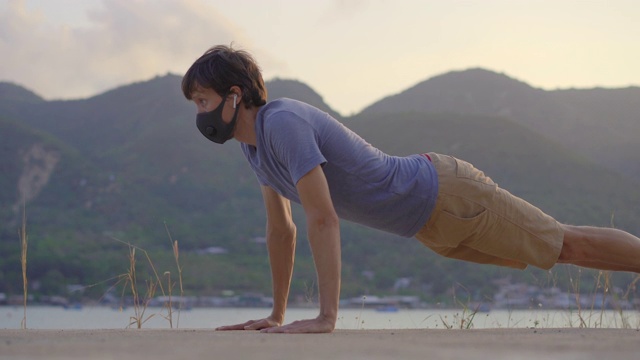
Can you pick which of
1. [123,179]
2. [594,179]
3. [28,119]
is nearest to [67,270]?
[123,179]

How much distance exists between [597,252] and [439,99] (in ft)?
204

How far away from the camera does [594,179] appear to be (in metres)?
46.1

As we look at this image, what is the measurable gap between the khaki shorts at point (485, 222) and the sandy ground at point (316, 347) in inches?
32.0

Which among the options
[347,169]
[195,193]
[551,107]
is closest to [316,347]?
[347,169]

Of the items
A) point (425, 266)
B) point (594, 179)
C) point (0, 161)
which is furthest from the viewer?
point (0, 161)

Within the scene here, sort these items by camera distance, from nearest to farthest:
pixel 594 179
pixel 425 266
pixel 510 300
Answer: pixel 510 300, pixel 425 266, pixel 594 179

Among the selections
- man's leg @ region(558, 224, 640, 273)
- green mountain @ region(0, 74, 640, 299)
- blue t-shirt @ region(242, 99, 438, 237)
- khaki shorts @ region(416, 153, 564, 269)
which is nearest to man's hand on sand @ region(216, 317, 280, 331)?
blue t-shirt @ region(242, 99, 438, 237)

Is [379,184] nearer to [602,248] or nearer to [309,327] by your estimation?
[309,327]

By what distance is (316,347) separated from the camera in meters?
2.29

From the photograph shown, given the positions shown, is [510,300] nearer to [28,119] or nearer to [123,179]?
[123,179]

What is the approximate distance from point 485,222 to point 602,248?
508 mm

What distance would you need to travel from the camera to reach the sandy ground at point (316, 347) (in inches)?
82.0

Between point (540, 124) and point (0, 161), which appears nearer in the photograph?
point (0, 161)

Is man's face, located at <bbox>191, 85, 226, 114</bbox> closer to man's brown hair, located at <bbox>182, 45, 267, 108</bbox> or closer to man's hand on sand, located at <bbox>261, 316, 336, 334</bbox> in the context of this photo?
man's brown hair, located at <bbox>182, 45, 267, 108</bbox>
